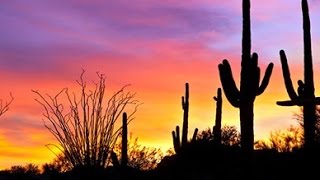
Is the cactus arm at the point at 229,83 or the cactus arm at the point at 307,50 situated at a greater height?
the cactus arm at the point at 307,50

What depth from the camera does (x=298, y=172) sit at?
13.0 meters

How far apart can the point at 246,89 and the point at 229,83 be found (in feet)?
1.34

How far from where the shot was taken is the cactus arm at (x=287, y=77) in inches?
629

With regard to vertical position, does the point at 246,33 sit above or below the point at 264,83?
above

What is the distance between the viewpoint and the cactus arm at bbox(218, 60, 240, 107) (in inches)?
547

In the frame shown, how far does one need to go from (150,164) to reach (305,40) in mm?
13426

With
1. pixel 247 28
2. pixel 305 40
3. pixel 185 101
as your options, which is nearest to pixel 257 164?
pixel 247 28

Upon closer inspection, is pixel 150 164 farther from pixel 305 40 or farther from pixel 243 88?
pixel 243 88

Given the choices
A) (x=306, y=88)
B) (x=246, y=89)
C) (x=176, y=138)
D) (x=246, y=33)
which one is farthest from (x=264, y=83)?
(x=176, y=138)

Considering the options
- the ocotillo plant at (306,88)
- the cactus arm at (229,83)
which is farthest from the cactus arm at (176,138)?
the cactus arm at (229,83)

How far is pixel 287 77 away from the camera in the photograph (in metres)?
16.1

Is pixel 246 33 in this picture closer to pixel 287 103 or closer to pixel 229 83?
pixel 229 83

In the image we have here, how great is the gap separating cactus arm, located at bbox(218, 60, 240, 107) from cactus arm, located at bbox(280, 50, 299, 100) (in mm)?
2535

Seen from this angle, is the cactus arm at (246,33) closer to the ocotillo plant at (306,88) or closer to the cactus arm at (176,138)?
the ocotillo plant at (306,88)
